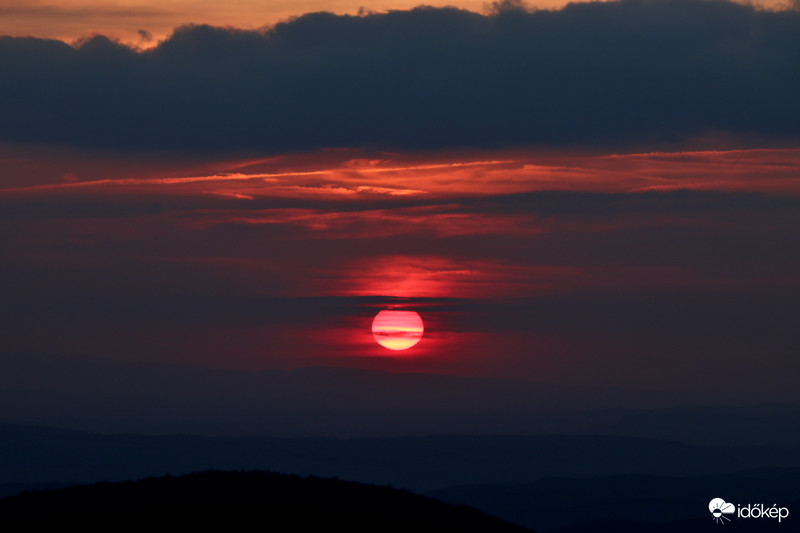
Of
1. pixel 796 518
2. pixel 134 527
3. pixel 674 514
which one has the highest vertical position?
pixel 674 514

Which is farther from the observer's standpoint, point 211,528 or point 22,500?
point 22,500

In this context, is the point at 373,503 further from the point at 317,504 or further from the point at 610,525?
the point at 610,525

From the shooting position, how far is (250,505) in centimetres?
3303

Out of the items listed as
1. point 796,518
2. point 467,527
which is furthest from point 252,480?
point 796,518

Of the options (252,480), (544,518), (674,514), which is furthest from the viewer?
(544,518)

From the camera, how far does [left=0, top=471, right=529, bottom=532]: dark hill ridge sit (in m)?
32.3

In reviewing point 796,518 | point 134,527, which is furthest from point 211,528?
point 796,518

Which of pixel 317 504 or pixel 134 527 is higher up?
pixel 317 504

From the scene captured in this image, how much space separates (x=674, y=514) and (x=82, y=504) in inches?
5943

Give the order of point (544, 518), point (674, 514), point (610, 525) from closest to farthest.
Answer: point (610, 525) < point (674, 514) < point (544, 518)

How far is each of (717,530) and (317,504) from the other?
103 meters

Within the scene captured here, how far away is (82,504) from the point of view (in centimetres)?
3409

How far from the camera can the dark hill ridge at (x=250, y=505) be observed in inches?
1273

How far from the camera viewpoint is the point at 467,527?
35.6 meters
